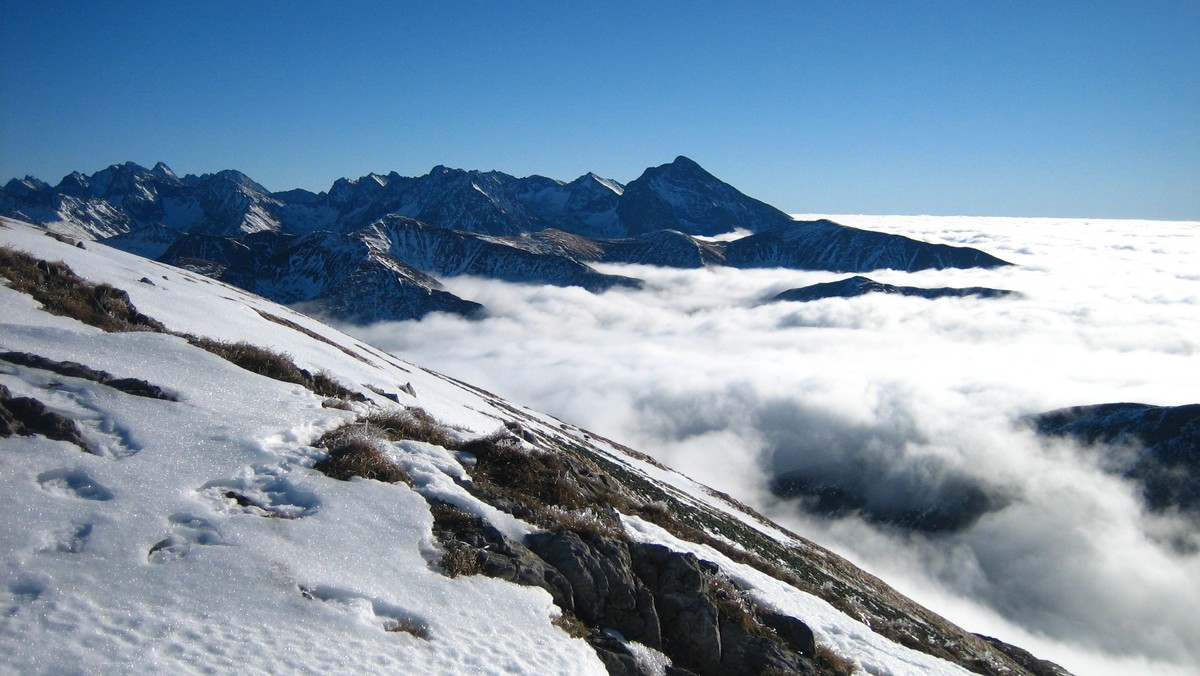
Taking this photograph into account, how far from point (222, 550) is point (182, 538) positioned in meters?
0.68

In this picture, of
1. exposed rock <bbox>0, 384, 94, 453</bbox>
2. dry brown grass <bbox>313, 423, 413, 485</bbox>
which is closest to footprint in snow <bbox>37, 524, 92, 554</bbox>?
exposed rock <bbox>0, 384, 94, 453</bbox>

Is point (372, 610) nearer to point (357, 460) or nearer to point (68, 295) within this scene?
point (357, 460)

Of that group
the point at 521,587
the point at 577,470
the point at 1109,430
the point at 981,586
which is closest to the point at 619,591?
the point at 521,587

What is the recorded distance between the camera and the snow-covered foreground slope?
721cm

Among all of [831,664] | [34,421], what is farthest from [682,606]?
[34,421]

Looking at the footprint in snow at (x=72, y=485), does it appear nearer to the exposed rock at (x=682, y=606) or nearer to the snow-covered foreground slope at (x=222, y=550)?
the snow-covered foreground slope at (x=222, y=550)

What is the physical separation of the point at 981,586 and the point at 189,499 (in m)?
231

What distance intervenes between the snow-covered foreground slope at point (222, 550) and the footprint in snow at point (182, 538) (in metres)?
0.02

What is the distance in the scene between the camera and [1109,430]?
189875 mm

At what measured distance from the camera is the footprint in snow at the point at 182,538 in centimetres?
841

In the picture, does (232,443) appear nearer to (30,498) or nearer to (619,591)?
(30,498)

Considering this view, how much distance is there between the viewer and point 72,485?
931 centimetres

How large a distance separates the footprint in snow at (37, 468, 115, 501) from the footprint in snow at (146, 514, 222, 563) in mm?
1231

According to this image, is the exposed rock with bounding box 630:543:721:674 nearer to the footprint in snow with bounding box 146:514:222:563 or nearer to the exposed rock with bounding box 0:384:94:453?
the footprint in snow with bounding box 146:514:222:563
